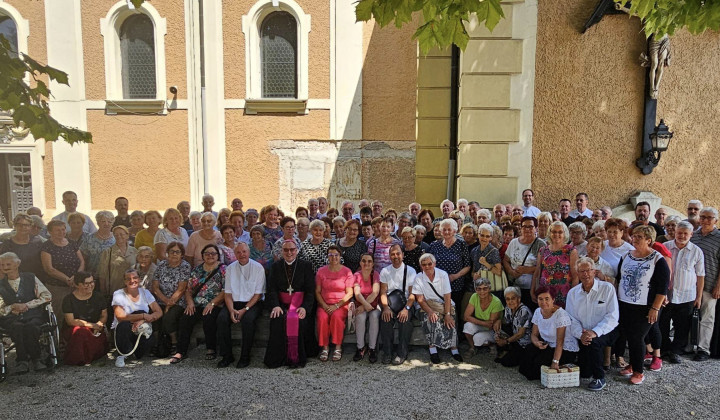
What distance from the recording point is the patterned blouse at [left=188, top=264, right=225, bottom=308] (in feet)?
18.1

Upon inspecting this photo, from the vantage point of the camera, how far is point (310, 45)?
39.7 feet

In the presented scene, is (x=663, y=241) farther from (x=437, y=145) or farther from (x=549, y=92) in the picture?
(x=437, y=145)

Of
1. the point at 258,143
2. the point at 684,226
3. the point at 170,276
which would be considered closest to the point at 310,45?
the point at 258,143

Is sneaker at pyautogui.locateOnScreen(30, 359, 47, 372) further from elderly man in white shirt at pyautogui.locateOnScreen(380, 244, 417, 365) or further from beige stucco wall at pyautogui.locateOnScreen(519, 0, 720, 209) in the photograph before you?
beige stucco wall at pyautogui.locateOnScreen(519, 0, 720, 209)

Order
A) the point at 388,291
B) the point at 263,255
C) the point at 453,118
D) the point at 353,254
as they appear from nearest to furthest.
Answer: the point at 388,291 → the point at 353,254 → the point at 263,255 → the point at 453,118

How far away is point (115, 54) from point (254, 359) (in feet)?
36.6

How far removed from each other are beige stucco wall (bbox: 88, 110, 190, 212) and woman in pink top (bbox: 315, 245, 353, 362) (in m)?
8.59

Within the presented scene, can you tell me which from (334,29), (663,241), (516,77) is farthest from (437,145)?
(663,241)

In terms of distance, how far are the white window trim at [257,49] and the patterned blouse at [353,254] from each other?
23.7 ft

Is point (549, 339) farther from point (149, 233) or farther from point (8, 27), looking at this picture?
point (8, 27)

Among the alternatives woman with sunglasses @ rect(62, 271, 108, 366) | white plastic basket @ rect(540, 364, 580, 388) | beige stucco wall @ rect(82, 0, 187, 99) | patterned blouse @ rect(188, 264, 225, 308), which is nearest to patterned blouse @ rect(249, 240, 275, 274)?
patterned blouse @ rect(188, 264, 225, 308)

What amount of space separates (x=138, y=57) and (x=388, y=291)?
448 inches

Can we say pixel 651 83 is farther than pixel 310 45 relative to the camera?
No

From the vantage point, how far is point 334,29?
472 inches
